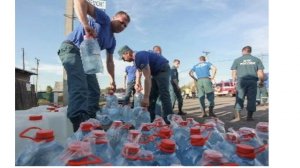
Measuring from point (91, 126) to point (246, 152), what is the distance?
96 centimetres

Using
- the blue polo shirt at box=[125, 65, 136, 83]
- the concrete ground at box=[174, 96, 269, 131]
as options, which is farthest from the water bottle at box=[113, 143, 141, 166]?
the blue polo shirt at box=[125, 65, 136, 83]

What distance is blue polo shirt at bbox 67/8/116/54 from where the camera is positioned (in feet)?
8.20

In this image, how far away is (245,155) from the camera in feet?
3.68

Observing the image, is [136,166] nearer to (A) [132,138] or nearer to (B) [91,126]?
(A) [132,138]

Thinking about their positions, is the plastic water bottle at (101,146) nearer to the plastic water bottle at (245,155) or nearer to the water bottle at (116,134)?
the water bottle at (116,134)

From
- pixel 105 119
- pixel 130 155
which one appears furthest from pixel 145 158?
pixel 105 119

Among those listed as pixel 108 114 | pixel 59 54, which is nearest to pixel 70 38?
pixel 59 54

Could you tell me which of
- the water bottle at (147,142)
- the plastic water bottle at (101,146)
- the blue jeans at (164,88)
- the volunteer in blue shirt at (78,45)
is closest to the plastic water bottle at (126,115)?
the blue jeans at (164,88)

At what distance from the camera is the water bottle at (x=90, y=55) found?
2402mm

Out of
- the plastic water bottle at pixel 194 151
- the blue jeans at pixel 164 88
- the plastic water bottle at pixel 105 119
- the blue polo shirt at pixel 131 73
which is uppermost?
the blue polo shirt at pixel 131 73

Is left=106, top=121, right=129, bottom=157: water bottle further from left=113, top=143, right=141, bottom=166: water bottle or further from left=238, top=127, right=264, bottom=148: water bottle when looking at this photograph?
left=238, top=127, right=264, bottom=148: water bottle

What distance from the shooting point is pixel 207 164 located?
1091 millimetres

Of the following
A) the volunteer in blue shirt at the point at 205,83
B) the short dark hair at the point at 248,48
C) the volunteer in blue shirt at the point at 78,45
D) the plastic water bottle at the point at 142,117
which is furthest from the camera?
the volunteer in blue shirt at the point at 205,83

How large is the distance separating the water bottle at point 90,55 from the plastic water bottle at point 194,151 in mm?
1314
